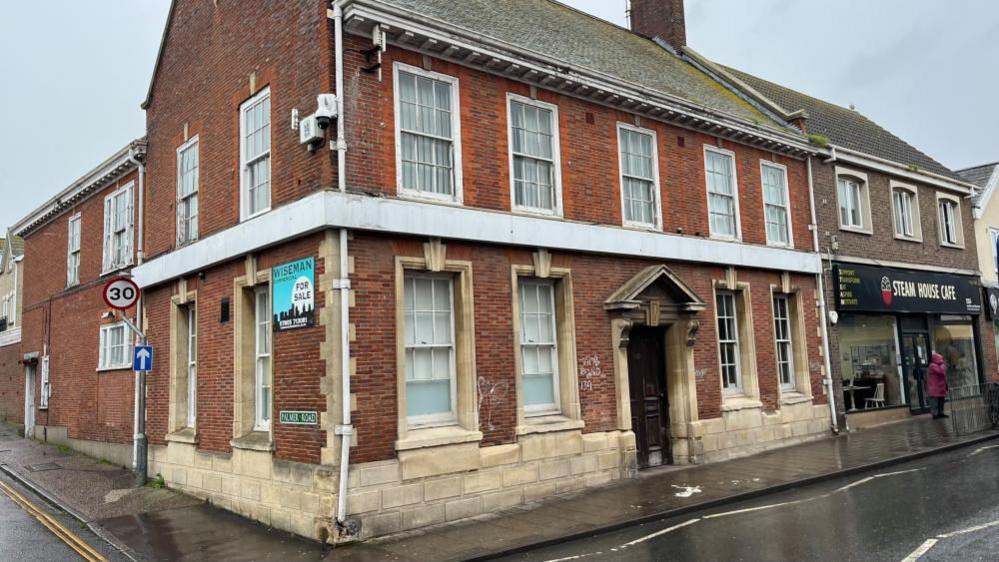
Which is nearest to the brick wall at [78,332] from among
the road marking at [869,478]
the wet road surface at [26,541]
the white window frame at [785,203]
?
the wet road surface at [26,541]

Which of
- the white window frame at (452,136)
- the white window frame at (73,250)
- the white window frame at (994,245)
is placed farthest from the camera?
the white window frame at (994,245)

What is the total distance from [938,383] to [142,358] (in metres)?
19.1

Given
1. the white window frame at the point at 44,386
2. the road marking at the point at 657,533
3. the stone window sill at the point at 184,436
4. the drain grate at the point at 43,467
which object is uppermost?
the white window frame at the point at 44,386

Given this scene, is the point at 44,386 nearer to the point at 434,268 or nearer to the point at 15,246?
the point at 15,246

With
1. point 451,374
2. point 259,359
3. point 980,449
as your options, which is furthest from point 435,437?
point 980,449

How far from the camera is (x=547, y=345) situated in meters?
12.0

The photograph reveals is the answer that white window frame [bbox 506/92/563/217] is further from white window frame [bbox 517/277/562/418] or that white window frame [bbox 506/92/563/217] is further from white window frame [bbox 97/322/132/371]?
white window frame [bbox 97/322/132/371]

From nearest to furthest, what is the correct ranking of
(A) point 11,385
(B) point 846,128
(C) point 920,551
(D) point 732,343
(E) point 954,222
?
(C) point 920,551
(D) point 732,343
(B) point 846,128
(E) point 954,222
(A) point 11,385

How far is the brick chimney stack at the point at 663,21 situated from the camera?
72.8 feet

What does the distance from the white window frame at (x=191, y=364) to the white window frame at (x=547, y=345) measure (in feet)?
19.5

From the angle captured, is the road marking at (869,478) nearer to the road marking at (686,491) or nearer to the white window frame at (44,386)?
the road marking at (686,491)

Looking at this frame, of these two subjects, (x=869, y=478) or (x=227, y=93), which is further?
(x=227, y=93)

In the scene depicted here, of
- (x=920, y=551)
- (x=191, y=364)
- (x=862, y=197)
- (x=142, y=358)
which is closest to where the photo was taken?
Answer: (x=920, y=551)

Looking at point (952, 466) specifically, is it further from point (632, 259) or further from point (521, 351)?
point (521, 351)
